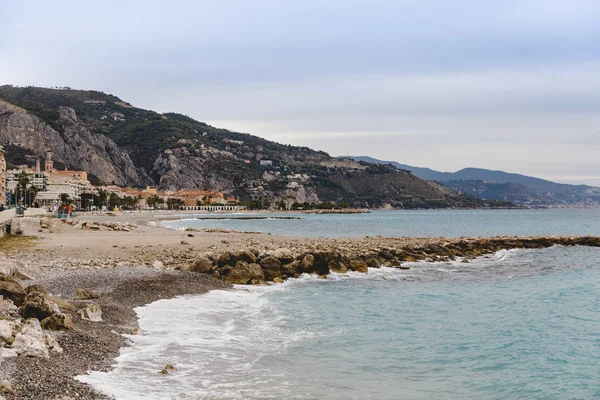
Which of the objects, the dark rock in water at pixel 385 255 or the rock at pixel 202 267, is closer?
the rock at pixel 202 267

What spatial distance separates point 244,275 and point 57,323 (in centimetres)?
1238

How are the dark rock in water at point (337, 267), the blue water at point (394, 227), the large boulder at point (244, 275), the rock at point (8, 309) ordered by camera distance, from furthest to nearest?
1. the blue water at point (394, 227)
2. the dark rock in water at point (337, 267)
3. the large boulder at point (244, 275)
4. the rock at point (8, 309)

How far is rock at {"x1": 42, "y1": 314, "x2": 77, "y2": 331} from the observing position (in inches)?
456

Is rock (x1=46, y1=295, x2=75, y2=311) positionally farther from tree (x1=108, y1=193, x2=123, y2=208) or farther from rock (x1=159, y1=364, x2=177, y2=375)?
tree (x1=108, y1=193, x2=123, y2=208)

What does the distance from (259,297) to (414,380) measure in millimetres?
9893

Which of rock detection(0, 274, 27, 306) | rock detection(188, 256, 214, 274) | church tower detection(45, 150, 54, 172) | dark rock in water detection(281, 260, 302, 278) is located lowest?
dark rock in water detection(281, 260, 302, 278)

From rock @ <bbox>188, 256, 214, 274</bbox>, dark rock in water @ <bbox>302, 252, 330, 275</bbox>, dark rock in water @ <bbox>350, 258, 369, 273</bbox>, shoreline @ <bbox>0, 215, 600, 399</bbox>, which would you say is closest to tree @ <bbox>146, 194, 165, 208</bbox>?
shoreline @ <bbox>0, 215, 600, 399</bbox>

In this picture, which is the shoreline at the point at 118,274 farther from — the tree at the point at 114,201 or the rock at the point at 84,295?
the tree at the point at 114,201

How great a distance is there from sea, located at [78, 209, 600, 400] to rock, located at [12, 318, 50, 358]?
943 mm

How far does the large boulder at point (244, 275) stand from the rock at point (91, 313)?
9.99 meters

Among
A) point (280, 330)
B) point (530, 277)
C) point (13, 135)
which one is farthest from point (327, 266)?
point (13, 135)

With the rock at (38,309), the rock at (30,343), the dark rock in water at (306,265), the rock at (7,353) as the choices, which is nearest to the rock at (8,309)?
the rock at (38,309)

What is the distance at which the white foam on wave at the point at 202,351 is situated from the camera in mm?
9984

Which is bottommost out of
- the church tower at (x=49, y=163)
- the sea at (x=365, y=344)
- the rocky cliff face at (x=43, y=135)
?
the sea at (x=365, y=344)
